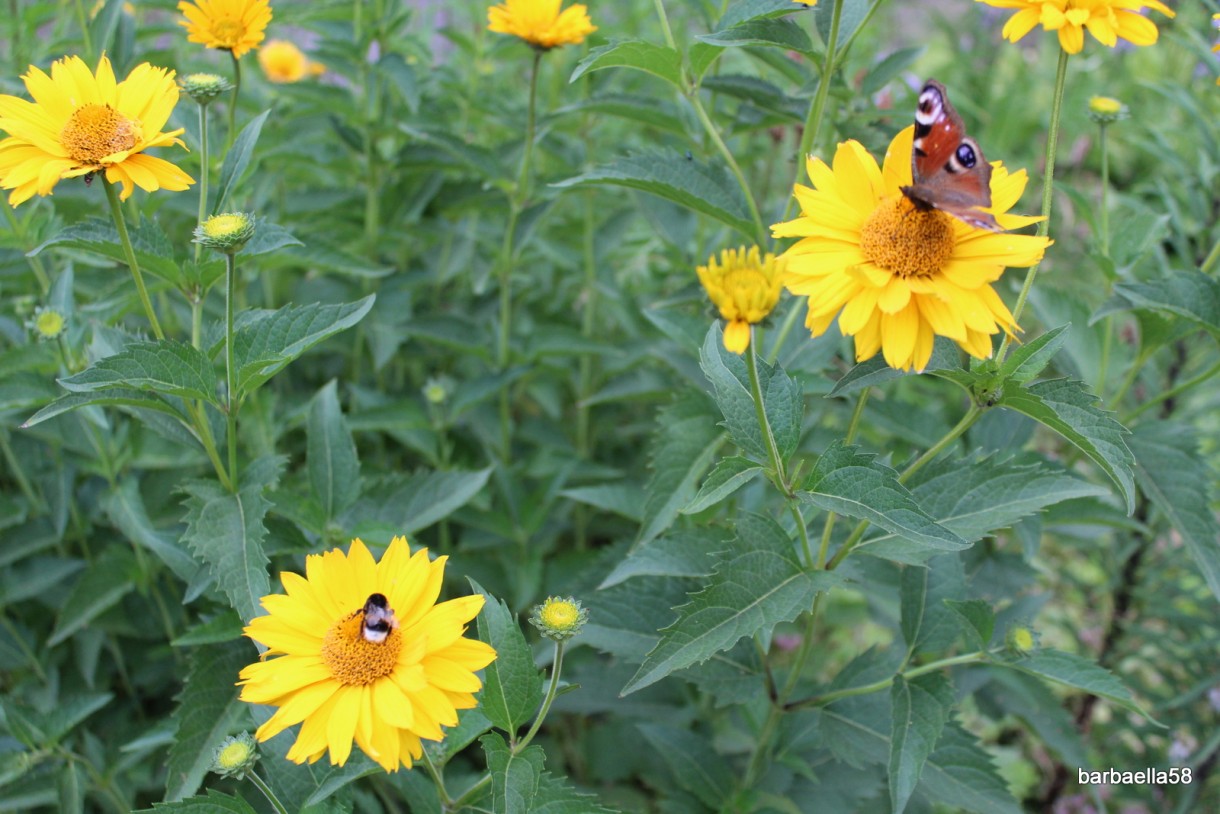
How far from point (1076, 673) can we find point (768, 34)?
3.38ft

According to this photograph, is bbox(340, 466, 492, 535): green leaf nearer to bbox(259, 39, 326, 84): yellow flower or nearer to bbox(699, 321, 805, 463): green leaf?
bbox(699, 321, 805, 463): green leaf

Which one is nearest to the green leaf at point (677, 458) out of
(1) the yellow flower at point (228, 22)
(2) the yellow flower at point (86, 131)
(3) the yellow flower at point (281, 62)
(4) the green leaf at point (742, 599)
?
(4) the green leaf at point (742, 599)

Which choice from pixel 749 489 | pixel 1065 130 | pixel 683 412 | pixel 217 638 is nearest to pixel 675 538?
pixel 683 412

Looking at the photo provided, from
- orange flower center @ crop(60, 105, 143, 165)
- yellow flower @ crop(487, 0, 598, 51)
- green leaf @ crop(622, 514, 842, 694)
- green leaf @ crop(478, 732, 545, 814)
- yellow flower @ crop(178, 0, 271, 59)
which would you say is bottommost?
green leaf @ crop(478, 732, 545, 814)

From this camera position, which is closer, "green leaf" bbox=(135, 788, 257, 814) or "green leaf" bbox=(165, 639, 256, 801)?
"green leaf" bbox=(135, 788, 257, 814)

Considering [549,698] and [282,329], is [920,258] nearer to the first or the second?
[549,698]

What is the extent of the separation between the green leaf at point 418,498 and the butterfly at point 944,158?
94cm

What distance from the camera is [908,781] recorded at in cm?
122

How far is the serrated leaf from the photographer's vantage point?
1408 mm

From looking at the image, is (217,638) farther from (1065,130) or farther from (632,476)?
(1065,130)

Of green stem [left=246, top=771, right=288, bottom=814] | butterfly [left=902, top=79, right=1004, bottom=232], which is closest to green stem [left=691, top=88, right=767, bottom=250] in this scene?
butterfly [left=902, top=79, right=1004, bottom=232]

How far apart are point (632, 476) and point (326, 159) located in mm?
1108

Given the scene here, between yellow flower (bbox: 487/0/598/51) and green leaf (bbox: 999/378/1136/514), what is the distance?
46.9 inches

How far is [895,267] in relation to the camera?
1.08 metres
